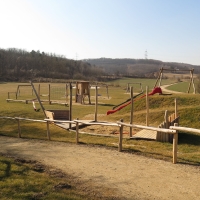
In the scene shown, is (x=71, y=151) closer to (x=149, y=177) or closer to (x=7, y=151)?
(x=7, y=151)

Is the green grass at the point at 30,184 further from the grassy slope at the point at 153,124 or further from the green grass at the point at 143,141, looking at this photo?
the grassy slope at the point at 153,124

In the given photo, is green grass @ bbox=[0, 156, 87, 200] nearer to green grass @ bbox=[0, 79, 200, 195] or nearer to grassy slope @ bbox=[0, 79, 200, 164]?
green grass @ bbox=[0, 79, 200, 195]

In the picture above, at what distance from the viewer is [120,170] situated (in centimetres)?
743

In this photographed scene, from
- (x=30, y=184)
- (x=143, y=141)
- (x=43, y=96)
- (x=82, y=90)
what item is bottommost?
(x=143, y=141)

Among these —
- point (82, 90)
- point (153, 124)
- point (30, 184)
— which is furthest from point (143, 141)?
point (82, 90)

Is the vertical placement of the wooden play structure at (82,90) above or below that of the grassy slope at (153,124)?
above

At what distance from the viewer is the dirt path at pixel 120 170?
6.09 meters

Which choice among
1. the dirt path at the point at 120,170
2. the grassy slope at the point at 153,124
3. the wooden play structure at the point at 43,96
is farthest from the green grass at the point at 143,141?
the wooden play structure at the point at 43,96

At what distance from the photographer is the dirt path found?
6.09m

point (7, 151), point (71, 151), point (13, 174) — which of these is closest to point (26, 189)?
point (13, 174)

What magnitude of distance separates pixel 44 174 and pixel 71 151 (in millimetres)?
2422

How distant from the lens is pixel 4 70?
10238 centimetres

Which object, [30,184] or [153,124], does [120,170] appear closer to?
[30,184]

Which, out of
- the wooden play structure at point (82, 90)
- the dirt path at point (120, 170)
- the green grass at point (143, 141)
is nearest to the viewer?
the dirt path at point (120, 170)
